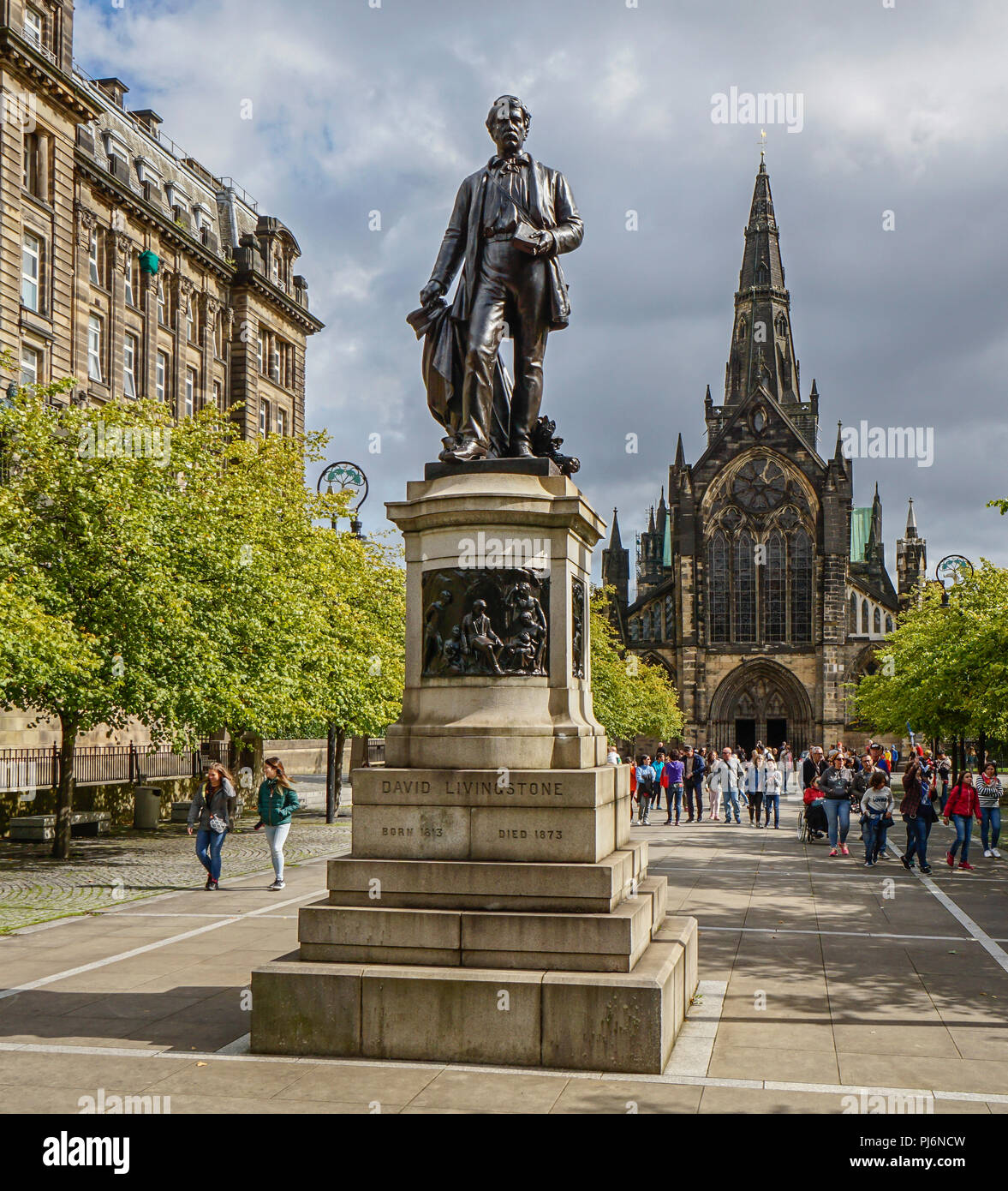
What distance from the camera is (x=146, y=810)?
86.6 ft

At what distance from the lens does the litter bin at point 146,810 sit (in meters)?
26.4

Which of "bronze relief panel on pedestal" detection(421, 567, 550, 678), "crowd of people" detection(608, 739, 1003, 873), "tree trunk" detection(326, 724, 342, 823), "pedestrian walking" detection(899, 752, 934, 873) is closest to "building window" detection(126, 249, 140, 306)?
"tree trunk" detection(326, 724, 342, 823)

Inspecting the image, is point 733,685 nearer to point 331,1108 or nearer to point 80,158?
point 80,158

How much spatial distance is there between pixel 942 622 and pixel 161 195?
34097 mm

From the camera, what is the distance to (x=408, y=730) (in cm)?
769

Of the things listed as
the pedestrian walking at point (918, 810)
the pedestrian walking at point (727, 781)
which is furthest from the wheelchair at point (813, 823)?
the pedestrian walking at point (727, 781)

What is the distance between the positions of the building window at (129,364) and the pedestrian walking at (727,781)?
2567 cm

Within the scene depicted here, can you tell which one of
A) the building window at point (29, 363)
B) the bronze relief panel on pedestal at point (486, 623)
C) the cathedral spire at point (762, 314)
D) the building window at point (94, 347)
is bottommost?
the bronze relief panel on pedestal at point (486, 623)

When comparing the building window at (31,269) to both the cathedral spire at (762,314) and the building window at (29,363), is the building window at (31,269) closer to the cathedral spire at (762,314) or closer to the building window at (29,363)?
the building window at (29,363)

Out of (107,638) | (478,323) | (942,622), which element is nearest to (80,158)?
(107,638)

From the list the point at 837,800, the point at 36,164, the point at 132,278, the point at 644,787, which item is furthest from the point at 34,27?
the point at 837,800

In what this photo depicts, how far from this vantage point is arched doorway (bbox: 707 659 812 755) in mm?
75500

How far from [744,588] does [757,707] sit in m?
7.96

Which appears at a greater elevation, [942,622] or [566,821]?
Answer: [942,622]
